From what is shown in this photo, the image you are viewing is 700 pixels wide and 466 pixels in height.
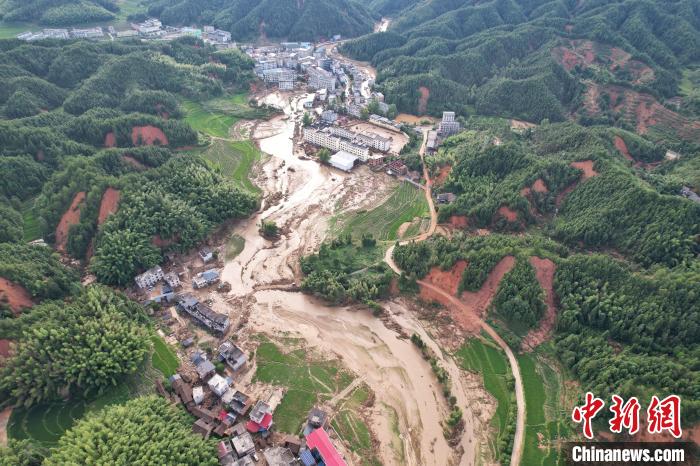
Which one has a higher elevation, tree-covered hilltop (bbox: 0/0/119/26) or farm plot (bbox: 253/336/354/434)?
tree-covered hilltop (bbox: 0/0/119/26)

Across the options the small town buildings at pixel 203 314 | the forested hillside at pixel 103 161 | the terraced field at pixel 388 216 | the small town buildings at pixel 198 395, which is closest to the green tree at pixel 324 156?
the terraced field at pixel 388 216

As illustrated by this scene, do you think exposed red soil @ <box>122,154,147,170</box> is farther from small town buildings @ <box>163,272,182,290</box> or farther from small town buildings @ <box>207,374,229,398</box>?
small town buildings @ <box>207,374,229,398</box>

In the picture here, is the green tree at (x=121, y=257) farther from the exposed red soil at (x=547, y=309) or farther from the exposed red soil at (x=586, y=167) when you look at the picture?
the exposed red soil at (x=586, y=167)

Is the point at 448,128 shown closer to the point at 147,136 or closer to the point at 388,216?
the point at 388,216

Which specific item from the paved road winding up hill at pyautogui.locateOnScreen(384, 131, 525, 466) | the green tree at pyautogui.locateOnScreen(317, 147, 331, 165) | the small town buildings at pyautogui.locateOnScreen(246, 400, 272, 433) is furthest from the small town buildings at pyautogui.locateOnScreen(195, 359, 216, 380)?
the green tree at pyautogui.locateOnScreen(317, 147, 331, 165)

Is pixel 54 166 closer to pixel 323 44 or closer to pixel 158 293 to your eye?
pixel 158 293

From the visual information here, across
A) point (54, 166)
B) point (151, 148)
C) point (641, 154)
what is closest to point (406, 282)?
point (151, 148)
